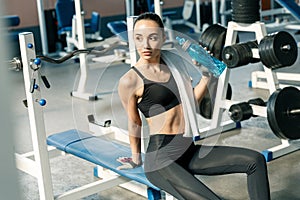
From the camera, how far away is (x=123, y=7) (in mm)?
7684

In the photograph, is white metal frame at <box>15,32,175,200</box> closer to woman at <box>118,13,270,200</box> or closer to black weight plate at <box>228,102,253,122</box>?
woman at <box>118,13,270,200</box>

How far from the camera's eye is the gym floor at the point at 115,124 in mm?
2424

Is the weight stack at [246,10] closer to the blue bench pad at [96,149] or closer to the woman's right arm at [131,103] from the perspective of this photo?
the blue bench pad at [96,149]

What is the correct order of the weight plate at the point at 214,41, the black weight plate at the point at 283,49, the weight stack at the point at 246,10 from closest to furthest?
1. the black weight plate at the point at 283,49
2. the weight stack at the point at 246,10
3. the weight plate at the point at 214,41

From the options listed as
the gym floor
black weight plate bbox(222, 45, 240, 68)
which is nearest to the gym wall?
the gym floor

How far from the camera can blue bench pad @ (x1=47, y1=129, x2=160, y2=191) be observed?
6.88 feet

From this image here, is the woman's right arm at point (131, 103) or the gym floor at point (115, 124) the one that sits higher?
the woman's right arm at point (131, 103)

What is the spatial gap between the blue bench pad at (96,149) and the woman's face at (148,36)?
55 cm

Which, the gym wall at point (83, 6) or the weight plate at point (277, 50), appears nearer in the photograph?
the weight plate at point (277, 50)

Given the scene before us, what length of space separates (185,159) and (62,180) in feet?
3.60

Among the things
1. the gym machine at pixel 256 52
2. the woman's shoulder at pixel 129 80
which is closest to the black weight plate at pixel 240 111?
the gym machine at pixel 256 52

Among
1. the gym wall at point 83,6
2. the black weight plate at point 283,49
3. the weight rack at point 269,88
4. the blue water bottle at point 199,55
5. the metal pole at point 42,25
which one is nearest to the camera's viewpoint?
the blue water bottle at point 199,55

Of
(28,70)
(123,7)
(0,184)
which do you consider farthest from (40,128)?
(123,7)

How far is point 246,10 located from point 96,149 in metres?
1.37
